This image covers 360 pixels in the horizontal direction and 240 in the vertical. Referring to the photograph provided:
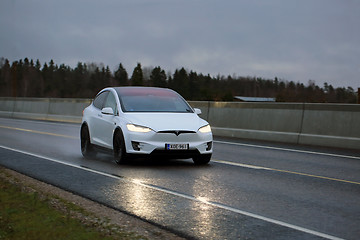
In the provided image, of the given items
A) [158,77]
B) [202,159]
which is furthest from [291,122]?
[158,77]

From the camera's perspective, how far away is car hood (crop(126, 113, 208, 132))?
10.5 m

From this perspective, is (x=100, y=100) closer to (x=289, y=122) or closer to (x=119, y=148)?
(x=119, y=148)

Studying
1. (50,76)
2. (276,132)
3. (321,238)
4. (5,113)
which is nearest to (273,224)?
(321,238)

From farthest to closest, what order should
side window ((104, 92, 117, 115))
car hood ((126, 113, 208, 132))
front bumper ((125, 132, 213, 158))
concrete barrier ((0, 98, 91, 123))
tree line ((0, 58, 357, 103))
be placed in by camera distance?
tree line ((0, 58, 357, 103)) → concrete barrier ((0, 98, 91, 123)) → side window ((104, 92, 117, 115)) → car hood ((126, 113, 208, 132)) → front bumper ((125, 132, 213, 158))

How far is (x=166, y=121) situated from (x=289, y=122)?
7.33 metres

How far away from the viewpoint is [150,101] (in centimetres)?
1168

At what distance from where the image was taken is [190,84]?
7087 inches

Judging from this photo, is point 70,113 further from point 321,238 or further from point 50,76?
point 50,76

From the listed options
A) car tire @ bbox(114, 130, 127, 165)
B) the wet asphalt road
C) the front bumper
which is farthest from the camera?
car tire @ bbox(114, 130, 127, 165)

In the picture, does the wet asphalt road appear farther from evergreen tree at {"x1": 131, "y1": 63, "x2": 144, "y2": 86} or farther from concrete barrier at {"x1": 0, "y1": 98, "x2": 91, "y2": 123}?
evergreen tree at {"x1": 131, "y1": 63, "x2": 144, "y2": 86}

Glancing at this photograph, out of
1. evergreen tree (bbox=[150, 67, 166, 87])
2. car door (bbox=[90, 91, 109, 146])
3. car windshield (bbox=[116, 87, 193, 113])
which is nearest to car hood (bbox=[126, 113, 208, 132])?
car windshield (bbox=[116, 87, 193, 113])

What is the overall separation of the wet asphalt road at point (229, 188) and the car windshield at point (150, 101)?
3.57 ft

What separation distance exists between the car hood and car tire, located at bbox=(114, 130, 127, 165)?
1.30ft

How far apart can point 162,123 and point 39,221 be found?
17.0 ft
